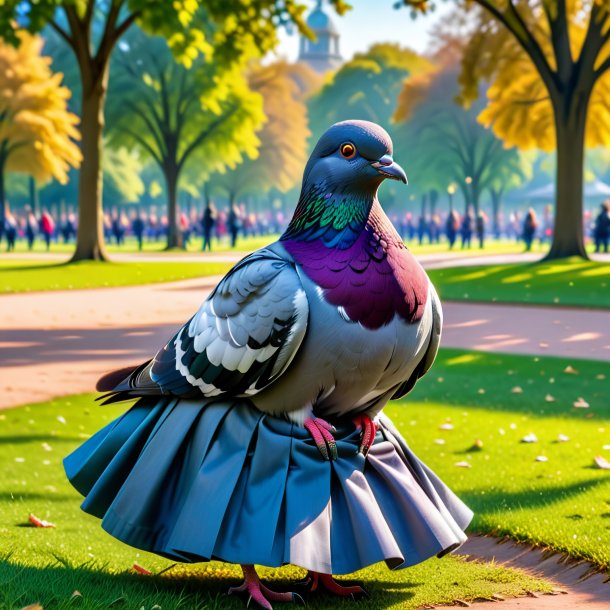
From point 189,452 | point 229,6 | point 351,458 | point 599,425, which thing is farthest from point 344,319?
point 229,6

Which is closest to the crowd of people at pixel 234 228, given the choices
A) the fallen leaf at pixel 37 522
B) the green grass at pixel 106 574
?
the green grass at pixel 106 574

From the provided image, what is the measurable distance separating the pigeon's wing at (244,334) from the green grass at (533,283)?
12.6 metres

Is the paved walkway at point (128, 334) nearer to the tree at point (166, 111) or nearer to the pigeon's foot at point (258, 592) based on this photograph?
the pigeon's foot at point (258, 592)

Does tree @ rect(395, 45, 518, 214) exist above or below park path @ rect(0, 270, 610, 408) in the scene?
above

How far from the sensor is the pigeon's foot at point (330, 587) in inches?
149

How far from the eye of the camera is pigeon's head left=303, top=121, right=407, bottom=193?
3369 mm

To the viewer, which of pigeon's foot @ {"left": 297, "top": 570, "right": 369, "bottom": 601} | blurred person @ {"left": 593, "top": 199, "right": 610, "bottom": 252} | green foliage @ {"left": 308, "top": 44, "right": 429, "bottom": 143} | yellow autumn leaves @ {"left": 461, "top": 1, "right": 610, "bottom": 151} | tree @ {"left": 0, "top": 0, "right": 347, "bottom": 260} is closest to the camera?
pigeon's foot @ {"left": 297, "top": 570, "right": 369, "bottom": 601}

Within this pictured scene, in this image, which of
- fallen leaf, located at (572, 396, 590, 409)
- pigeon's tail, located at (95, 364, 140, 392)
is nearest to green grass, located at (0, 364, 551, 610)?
pigeon's tail, located at (95, 364, 140, 392)

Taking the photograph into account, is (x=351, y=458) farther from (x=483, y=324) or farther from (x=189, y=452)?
(x=483, y=324)

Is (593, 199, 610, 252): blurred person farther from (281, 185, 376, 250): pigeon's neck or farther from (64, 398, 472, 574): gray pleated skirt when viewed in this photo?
(281, 185, 376, 250): pigeon's neck

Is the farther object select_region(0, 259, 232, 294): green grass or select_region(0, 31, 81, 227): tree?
select_region(0, 31, 81, 227): tree

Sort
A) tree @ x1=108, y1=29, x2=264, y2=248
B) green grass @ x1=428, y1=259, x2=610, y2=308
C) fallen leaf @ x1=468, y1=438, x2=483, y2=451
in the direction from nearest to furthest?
fallen leaf @ x1=468, y1=438, x2=483, y2=451 → green grass @ x1=428, y1=259, x2=610, y2=308 → tree @ x1=108, y1=29, x2=264, y2=248

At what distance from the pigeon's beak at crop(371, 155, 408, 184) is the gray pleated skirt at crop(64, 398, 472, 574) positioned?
0.95 metres

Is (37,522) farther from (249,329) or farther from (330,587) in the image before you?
(249,329)
